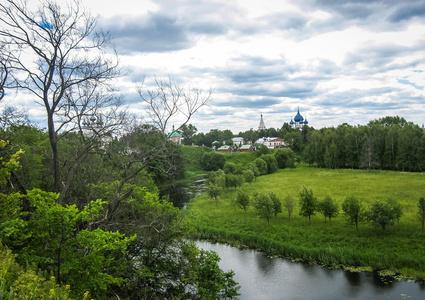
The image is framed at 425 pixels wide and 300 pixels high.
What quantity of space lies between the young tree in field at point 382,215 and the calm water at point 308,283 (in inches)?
245

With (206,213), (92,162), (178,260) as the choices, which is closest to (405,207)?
(206,213)

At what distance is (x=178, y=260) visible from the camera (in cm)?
1506

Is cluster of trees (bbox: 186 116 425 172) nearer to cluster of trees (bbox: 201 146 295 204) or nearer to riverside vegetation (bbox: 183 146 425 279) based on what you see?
cluster of trees (bbox: 201 146 295 204)

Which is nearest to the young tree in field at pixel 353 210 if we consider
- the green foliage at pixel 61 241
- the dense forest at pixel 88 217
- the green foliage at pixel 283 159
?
Answer: the dense forest at pixel 88 217

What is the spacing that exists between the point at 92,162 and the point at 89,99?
367 inches

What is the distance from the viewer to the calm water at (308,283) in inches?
693

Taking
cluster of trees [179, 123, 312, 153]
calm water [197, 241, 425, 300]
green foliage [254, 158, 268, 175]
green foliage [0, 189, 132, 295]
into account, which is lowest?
calm water [197, 241, 425, 300]

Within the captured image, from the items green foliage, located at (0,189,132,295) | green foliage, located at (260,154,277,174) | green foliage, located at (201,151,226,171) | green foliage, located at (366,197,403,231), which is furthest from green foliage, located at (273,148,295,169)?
green foliage, located at (0,189,132,295)

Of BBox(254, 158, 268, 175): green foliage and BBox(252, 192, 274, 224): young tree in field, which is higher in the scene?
BBox(254, 158, 268, 175): green foliage

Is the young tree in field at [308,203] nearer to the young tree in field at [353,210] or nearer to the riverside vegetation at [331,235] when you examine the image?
the riverside vegetation at [331,235]

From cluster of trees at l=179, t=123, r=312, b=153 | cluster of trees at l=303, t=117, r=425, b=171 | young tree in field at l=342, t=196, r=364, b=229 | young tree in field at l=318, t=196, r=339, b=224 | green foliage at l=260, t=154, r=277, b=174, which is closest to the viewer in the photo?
young tree in field at l=342, t=196, r=364, b=229

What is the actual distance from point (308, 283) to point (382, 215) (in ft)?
34.1

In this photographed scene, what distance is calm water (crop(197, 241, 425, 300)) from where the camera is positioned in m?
17.6

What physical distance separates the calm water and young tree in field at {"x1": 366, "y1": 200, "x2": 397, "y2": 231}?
6218 millimetres
